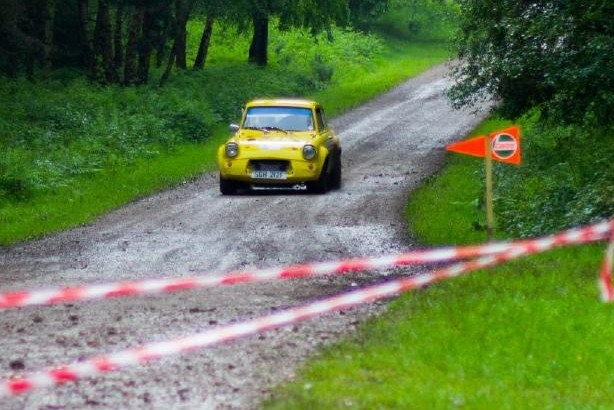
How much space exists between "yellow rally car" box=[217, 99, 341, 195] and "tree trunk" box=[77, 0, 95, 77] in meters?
15.1

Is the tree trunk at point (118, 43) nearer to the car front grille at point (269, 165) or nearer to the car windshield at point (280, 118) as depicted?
the car windshield at point (280, 118)

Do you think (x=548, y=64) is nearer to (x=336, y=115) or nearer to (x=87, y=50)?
(x=336, y=115)

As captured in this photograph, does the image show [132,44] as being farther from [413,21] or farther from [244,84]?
[413,21]

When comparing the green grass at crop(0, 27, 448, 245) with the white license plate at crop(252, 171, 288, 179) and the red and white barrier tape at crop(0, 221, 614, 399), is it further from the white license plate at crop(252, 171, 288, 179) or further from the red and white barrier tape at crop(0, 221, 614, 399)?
the red and white barrier tape at crop(0, 221, 614, 399)

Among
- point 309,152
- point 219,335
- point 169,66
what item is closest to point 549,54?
point 309,152

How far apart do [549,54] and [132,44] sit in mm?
18934

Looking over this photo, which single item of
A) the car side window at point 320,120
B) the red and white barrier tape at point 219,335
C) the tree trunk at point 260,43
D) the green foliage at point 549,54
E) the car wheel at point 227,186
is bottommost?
the tree trunk at point 260,43

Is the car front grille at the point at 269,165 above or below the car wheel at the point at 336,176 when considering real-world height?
above

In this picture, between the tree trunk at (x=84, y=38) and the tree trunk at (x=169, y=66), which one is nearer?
the tree trunk at (x=84, y=38)

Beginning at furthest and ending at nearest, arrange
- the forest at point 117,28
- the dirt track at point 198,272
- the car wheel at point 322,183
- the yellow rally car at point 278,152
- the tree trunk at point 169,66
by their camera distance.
→ the tree trunk at point 169,66
the forest at point 117,28
the car wheel at point 322,183
the yellow rally car at point 278,152
the dirt track at point 198,272

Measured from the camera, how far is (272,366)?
25.5 ft

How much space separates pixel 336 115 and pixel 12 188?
16.3 m

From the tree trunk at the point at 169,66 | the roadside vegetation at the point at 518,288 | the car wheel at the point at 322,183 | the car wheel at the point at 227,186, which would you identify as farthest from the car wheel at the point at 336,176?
the tree trunk at the point at 169,66

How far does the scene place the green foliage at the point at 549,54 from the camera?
46.3 feet
